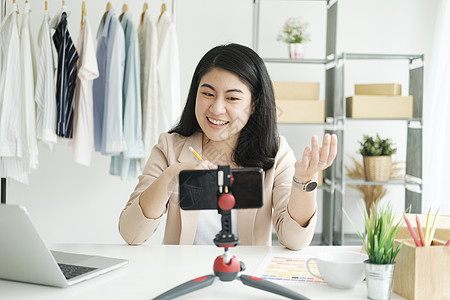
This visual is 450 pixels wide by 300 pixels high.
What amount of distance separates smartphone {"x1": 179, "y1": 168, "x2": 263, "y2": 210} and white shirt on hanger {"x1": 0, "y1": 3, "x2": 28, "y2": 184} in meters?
2.04

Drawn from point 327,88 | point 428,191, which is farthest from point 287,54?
point 428,191

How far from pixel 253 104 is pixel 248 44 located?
6.40ft

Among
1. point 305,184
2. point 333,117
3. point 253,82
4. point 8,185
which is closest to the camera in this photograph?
point 305,184

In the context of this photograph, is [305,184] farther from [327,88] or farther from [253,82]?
[327,88]

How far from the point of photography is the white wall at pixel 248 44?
3.54m

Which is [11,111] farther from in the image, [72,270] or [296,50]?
[72,270]

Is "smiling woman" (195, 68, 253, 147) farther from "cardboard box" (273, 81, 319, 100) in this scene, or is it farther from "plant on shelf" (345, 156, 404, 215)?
"plant on shelf" (345, 156, 404, 215)

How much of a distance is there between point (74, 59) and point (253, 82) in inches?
61.4

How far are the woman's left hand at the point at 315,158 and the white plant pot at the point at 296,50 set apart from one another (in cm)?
207

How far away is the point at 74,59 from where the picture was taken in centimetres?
285

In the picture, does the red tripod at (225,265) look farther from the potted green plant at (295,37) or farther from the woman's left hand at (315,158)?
the potted green plant at (295,37)

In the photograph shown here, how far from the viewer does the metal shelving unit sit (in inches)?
125

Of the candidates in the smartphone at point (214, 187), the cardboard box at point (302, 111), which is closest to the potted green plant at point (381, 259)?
the smartphone at point (214, 187)

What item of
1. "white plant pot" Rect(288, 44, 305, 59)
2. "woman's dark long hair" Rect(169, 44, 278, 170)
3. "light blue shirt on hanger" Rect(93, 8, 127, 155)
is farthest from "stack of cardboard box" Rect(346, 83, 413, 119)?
"woman's dark long hair" Rect(169, 44, 278, 170)
